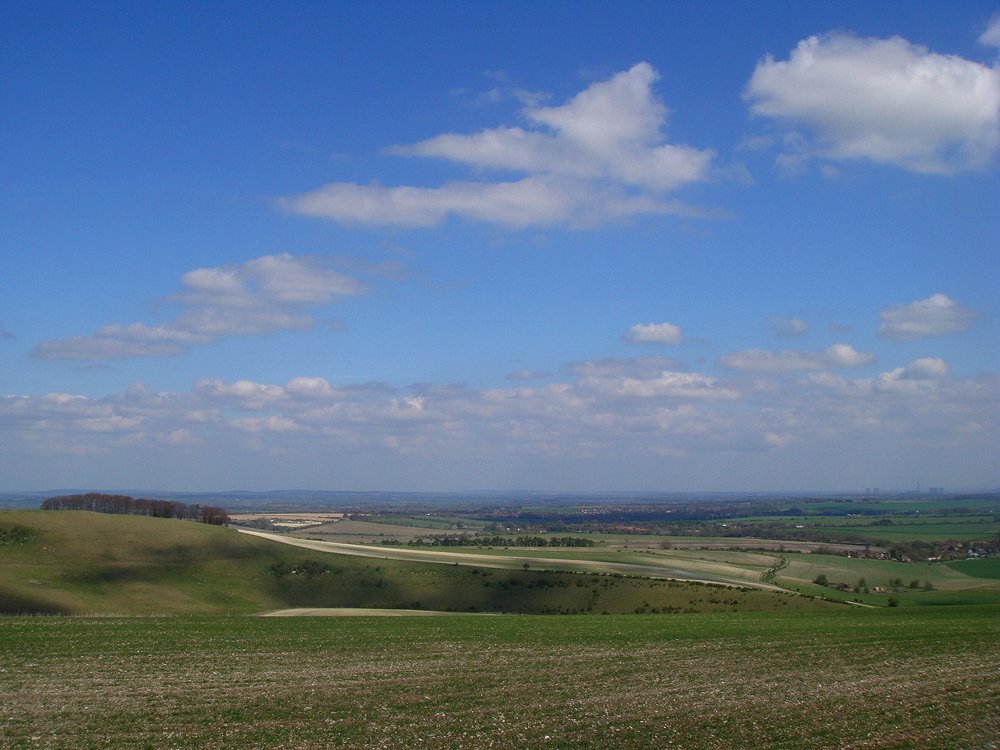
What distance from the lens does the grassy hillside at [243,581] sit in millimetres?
69812

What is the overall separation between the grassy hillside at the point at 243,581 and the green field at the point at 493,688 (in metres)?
34.8

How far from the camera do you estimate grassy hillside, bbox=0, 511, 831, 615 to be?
6981cm

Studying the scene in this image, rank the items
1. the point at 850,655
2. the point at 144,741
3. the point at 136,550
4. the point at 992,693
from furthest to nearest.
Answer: the point at 136,550, the point at 850,655, the point at 992,693, the point at 144,741

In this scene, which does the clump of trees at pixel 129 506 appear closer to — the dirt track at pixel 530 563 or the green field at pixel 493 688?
the dirt track at pixel 530 563

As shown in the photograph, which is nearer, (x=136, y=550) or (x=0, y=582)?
(x=0, y=582)

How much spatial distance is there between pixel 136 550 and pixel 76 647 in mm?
60125

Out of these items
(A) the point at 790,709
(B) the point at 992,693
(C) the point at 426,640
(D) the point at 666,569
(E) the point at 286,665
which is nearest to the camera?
(A) the point at 790,709

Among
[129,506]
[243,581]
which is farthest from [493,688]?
[129,506]

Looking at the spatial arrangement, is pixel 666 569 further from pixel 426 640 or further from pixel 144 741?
pixel 144 741

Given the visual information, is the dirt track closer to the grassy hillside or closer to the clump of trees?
the grassy hillside

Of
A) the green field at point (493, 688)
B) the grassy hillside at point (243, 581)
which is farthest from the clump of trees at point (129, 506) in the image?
the green field at point (493, 688)

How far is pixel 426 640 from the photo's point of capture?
1348 inches

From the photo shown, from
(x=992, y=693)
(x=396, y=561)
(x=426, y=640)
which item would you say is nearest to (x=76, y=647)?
(x=426, y=640)

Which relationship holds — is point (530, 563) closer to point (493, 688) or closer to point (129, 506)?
point (129, 506)
